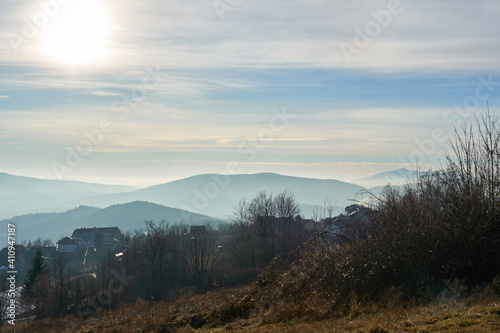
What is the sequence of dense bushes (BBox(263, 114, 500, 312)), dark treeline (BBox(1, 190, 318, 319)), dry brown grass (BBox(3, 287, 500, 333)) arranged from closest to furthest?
dry brown grass (BBox(3, 287, 500, 333)) → dense bushes (BBox(263, 114, 500, 312)) → dark treeline (BBox(1, 190, 318, 319))

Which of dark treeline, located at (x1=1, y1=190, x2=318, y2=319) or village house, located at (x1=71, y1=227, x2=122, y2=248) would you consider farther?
village house, located at (x1=71, y1=227, x2=122, y2=248)

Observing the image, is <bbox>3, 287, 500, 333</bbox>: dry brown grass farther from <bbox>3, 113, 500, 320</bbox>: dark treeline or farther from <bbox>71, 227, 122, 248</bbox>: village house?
<bbox>71, 227, 122, 248</bbox>: village house

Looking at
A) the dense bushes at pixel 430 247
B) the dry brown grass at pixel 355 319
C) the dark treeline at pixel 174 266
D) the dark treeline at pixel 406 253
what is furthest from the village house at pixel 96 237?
the dense bushes at pixel 430 247

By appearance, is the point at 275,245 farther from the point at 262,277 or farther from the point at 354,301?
the point at 354,301

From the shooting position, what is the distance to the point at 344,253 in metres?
12.5

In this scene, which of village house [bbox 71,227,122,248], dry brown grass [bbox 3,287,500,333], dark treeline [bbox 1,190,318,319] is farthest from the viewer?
village house [bbox 71,227,122,248]

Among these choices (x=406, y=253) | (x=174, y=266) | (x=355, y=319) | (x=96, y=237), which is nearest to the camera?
(x=355, y=319)

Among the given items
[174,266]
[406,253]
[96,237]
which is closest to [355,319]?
[406,253]

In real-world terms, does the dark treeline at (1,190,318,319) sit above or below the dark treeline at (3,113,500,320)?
below

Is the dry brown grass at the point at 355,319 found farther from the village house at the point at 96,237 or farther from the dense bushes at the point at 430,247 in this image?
the village house at the point at 96,237

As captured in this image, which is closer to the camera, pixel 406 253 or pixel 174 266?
pixel 406 253

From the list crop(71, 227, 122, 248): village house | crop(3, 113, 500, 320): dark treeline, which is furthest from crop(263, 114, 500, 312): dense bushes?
A: crop(71, 227, 122, 248): village house

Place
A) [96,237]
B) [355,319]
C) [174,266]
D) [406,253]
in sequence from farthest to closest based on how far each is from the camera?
[96,237] < [174,266] < [406,253] < [355,319]

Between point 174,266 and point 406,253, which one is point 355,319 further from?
point 174,266
